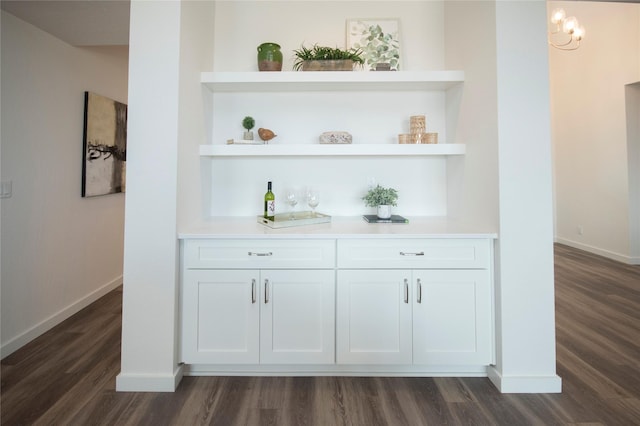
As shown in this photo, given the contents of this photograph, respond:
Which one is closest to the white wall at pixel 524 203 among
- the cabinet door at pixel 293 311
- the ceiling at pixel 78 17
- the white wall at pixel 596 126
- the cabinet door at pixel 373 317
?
the cabinet door at pixel 373 317

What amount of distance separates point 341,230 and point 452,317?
82 cm

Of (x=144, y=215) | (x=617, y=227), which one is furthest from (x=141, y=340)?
(x=617, y=227)

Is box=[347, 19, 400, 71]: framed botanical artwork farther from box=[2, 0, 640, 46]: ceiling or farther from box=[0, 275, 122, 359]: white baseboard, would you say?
box=[0, 275, 122, 359]: white baseboard

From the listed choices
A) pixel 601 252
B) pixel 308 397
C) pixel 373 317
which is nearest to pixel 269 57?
pixel 373 317

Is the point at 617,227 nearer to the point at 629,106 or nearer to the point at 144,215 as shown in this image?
the point at 629,106

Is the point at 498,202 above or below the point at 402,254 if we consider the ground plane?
above

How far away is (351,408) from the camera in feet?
5.72

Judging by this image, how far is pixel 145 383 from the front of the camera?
1.87 metres

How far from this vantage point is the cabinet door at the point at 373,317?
1952 millimetres

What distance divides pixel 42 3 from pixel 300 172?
6.24 ft

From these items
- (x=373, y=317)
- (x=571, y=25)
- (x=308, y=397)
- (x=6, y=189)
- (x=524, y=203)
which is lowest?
(x=308, y=397)

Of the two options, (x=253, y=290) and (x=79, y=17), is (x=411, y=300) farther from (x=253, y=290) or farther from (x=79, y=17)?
(x=79, y=17)

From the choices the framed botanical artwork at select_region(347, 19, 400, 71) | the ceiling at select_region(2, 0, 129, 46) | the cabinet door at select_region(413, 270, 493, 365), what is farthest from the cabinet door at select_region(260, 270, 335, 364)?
the ceiling at select_region(2, 0, 129, 46)

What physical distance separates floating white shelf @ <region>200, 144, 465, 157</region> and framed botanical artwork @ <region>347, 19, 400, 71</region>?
2.30 ft
